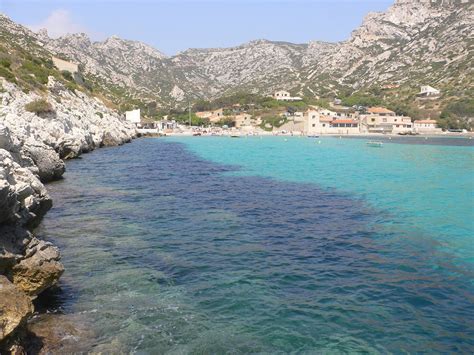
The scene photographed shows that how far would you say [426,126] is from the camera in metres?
136

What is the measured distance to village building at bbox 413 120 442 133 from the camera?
438 ft

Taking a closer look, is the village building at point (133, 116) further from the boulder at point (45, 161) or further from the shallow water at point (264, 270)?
the shallow water at point (264, 270)

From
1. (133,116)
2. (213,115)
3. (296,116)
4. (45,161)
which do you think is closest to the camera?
(45,161)

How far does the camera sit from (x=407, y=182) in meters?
32.3

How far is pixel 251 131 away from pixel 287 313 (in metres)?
127

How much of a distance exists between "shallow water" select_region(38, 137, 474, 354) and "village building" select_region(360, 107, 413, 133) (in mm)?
116164

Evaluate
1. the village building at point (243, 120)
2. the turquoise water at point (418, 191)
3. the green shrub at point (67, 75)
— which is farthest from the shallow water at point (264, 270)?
the village building at point (243, 120)

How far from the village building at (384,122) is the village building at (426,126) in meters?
1.91

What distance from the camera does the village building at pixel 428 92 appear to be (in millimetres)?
152250

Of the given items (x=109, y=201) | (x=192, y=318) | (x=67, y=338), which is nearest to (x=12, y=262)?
(x=67, y=338)

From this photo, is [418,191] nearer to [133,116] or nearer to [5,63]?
[5,63]

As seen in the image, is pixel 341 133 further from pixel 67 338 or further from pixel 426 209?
pixel 67 338

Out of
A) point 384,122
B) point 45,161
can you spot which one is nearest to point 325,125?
point 384,122

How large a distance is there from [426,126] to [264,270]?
13879 cm
